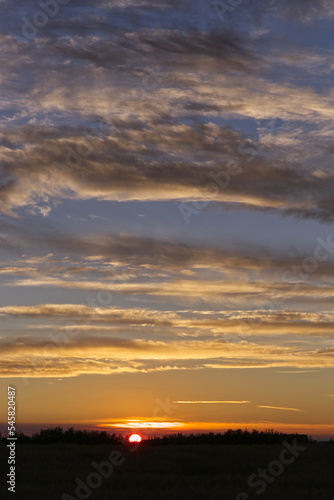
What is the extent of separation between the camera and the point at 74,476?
26.5 metres

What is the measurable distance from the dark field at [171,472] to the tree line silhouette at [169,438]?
4.80 metres

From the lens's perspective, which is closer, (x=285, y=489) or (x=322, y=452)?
(x=285, y=489)

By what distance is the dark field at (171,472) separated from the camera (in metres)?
22.7

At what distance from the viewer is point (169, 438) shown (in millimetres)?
40062

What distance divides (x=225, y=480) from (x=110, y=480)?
15.1 ft

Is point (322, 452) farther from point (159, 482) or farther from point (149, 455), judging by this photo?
point (159, 482)

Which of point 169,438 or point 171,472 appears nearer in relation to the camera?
point 171,472

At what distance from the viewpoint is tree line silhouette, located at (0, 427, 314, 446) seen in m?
40.1

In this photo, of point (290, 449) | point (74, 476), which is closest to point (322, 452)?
point (290, 449)

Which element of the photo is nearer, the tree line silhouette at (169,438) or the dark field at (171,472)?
the dark field at (171,472)

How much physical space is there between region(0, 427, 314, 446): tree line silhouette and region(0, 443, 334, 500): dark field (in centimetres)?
480

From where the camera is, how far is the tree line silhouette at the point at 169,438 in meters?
40.1

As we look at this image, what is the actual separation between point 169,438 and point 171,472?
39.3 ft

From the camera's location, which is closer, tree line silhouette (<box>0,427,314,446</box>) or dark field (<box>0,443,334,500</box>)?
dark field (<box>0,443,334,500</box>)
